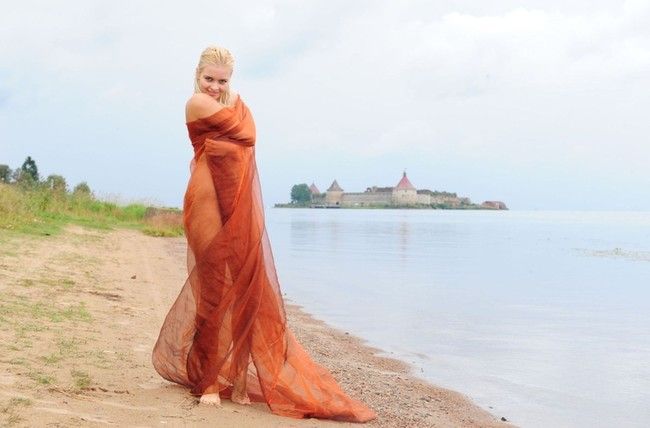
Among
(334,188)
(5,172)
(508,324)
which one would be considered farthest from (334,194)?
(508,324)

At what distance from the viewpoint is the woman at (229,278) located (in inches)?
175

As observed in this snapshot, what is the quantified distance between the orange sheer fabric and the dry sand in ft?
0.49

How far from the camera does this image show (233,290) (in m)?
4.52

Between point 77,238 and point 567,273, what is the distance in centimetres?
1174

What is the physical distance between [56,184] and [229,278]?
2671 cm

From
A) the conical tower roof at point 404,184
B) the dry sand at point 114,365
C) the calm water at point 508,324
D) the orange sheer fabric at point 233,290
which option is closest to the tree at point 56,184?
the calm water at point 508,324

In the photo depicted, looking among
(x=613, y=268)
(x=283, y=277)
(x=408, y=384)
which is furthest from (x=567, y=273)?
(x=408, y=384)

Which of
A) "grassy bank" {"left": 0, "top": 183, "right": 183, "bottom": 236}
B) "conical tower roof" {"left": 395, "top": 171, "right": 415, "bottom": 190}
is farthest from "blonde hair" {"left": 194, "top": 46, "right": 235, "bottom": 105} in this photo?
"conical tower roof" {"left": 395, "top": 171, "right": 415, "bottom": 190}

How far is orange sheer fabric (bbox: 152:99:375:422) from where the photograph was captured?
14.7 feet

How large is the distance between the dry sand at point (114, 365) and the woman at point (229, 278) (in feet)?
0.43

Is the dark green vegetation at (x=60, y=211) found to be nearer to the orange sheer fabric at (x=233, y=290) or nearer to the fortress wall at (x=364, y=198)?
the orange sheer fabric at (x=233, y=290)

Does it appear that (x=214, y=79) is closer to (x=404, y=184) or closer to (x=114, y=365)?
(x=114, y=365)

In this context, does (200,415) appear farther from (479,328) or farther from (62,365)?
(479,328)

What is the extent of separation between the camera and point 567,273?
20.1 metres
